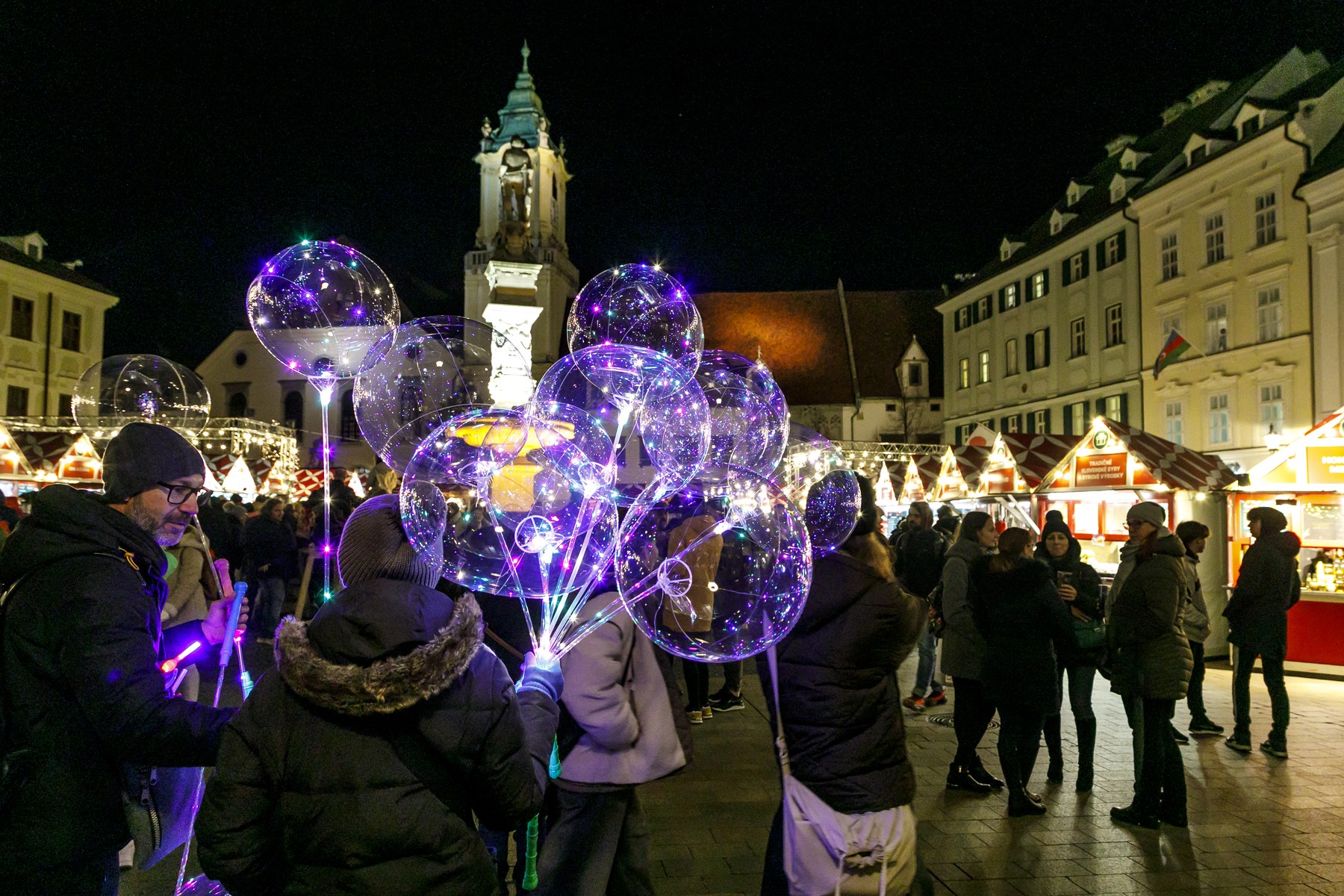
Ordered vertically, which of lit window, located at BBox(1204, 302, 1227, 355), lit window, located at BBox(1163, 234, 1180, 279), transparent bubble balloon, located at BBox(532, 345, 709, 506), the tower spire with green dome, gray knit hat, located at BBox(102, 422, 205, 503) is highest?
the tower spire with green dome

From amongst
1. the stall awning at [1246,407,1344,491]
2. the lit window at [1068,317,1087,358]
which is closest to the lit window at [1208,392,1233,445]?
the lit window at [1068,317,1087,358]

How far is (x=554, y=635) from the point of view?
3.03 metres

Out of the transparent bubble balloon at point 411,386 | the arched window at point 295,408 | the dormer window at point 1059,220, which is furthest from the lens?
the arched window at point 295,408

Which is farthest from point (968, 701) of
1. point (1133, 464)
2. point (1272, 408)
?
point (1272, 408)

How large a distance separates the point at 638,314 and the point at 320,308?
169 centimetres

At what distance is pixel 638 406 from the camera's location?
4074 millimetres

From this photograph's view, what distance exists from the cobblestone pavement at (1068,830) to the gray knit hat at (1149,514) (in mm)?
1857

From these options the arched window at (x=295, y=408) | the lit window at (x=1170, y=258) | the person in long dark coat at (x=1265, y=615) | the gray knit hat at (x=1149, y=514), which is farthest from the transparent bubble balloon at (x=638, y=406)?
the arched window at (x=295, y=408)

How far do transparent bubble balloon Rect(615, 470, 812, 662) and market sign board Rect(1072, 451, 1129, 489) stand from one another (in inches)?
443

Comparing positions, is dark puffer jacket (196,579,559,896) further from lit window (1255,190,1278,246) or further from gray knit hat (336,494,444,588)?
lit window (1255,190,1278,246)

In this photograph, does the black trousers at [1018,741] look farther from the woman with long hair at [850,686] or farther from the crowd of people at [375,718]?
the woman with long hair at [850,686]

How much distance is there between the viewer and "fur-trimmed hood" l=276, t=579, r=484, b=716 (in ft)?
6.18

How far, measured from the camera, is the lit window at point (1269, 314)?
21.8m

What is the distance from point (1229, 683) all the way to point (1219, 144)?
760 inches
